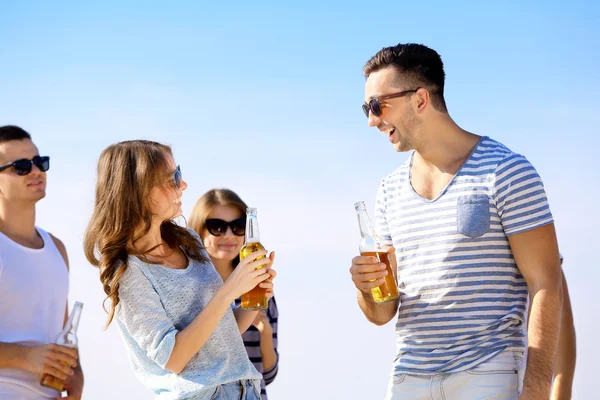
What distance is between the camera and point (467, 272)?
13.0 ft

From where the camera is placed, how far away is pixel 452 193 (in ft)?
13.4

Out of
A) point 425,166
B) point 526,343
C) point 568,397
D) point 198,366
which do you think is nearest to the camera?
point 198,366

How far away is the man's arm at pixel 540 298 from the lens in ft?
12.1

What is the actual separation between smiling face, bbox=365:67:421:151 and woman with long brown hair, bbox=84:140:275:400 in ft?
3.59

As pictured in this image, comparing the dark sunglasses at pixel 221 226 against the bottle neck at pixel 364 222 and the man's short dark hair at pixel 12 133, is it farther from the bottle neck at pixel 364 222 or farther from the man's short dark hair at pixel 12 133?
the bottle neck at pixel 364 222

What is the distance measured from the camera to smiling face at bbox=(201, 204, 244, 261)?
6.28 m

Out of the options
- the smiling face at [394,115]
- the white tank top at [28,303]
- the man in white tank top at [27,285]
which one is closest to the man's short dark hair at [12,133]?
the man in white tank top at [27,285]

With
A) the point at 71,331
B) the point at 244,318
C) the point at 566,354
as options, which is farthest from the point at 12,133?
the point at 566,354

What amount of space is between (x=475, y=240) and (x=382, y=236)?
0.65 meters

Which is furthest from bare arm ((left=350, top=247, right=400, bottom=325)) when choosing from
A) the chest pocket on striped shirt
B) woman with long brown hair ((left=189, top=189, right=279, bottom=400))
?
woman with long brown hair ((left=189, top=189, right=279, bottom=400))

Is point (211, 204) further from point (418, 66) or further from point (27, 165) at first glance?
point (418, 66)

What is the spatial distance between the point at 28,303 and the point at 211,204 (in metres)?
2.11

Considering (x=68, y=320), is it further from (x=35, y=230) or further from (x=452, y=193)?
(x=452, y=193)

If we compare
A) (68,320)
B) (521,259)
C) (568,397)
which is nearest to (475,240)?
(521,259)
